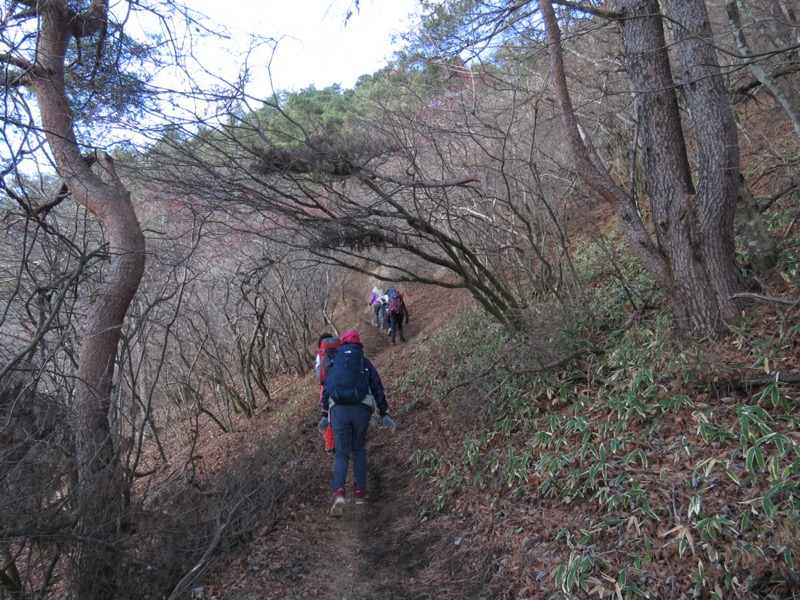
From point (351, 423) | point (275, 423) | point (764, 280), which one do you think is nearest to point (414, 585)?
point (351, 423)

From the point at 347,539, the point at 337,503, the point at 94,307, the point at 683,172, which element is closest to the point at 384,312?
the point at 337,503

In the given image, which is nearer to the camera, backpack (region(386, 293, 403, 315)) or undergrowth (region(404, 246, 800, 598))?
undergrowth (region(404, 246, 800, 598))

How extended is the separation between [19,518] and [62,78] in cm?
446

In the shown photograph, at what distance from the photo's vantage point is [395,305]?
15.2 m

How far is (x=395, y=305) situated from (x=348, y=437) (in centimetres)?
920

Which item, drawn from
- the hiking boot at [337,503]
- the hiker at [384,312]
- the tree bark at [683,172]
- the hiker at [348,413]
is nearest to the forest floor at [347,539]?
the hiking boot at [337,503]

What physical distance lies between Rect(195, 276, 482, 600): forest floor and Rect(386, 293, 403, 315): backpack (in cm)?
644

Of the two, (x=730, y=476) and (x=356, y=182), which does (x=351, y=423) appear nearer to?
(x=356, y=182)

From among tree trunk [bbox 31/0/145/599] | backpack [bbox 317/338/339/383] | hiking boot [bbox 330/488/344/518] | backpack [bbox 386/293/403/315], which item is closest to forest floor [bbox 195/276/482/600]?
hiking boot [bbox 330/488/344/518]

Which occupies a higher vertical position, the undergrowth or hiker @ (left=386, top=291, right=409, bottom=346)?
hiker @ (left=386, top=291, right=409, bottom=346)

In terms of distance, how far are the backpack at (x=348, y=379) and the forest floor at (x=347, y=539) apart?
1291 mm

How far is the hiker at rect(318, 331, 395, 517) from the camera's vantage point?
5.92m

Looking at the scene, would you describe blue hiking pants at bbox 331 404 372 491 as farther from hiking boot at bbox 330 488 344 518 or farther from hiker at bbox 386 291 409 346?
hiker at bbox 386 291 409 346

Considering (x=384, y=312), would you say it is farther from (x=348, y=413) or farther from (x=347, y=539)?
(x=347, y=539)
